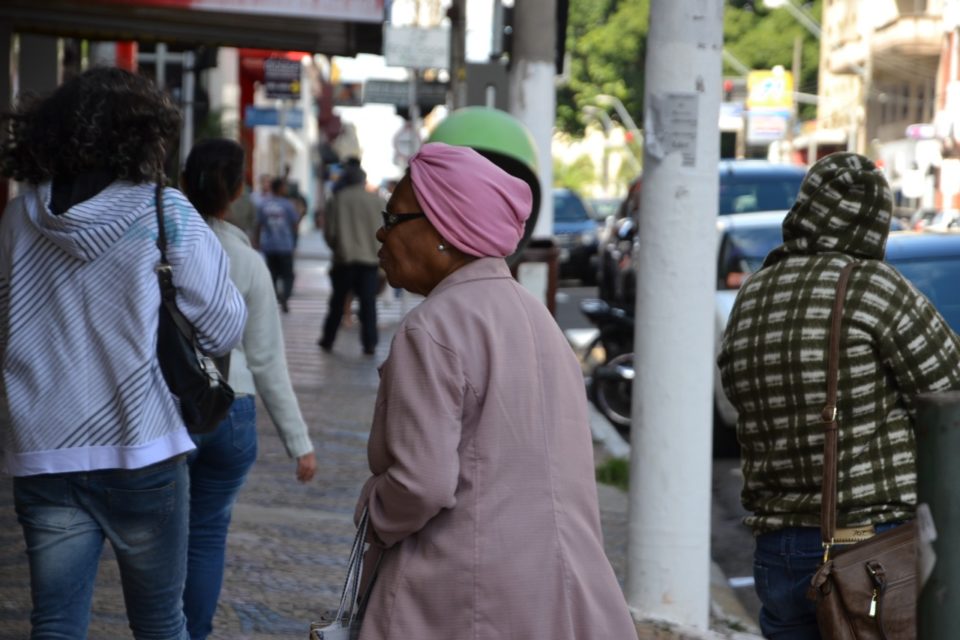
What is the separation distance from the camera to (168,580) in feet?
12.5

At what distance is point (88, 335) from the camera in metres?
3.63

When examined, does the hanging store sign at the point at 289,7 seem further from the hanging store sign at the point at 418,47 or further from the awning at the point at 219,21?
the hanging store sign at the point at 418,47

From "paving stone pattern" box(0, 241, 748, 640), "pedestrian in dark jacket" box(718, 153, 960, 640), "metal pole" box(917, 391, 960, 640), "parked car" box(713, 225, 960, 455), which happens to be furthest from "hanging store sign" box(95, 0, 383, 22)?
"metal pole" box(917, 391, 960, 640)

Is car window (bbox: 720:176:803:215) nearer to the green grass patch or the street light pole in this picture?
the green grass patch

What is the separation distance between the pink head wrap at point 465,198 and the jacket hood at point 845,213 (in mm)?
1082

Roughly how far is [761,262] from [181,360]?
27.8 feet

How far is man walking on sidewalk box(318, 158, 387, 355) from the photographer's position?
16.3 m

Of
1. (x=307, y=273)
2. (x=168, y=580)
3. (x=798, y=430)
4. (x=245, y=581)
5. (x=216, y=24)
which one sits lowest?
(x=307, y=273)

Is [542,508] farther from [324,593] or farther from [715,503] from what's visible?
[715,503]

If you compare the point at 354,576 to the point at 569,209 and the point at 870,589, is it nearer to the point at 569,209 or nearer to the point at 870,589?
the point at 870,589

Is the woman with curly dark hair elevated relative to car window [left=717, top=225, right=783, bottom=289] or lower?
elevated

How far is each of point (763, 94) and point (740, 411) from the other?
5211cm

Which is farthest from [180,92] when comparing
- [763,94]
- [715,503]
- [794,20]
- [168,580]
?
[794,20]

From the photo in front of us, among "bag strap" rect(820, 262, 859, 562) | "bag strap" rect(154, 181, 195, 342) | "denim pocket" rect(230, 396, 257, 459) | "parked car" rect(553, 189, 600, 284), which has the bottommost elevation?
"parked car" rect(553, 189, 600, 284)
